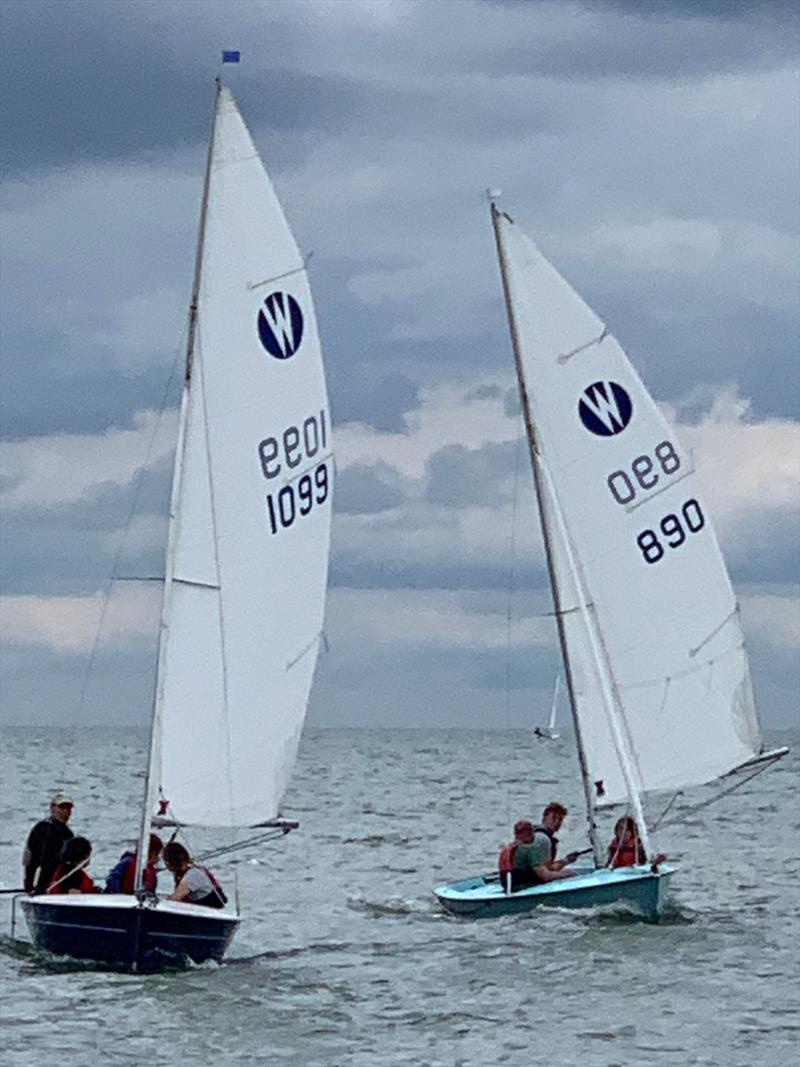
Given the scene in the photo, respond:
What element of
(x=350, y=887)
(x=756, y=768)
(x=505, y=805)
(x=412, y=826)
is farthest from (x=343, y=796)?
(x=756, y=768)

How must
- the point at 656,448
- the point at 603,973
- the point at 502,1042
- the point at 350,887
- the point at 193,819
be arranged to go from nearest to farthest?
1. the point at 502,1042
2. the point at 193,819
3. the point at 603,973
4. the point at 656,448
5. the point at 350,887

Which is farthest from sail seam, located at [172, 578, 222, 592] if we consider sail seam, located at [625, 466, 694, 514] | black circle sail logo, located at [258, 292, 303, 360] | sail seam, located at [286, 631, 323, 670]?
sail seam, located at [625, 466, 694, 514]

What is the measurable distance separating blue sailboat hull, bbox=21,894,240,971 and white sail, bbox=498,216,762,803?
8.22 meters

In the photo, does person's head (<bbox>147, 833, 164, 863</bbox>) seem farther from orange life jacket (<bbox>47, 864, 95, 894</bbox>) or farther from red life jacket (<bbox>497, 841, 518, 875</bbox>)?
red life jacket (<bbox>497, 841, 518, 875</bbox>)

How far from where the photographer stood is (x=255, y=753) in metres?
24.6

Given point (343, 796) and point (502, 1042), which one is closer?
point (502, 1042)

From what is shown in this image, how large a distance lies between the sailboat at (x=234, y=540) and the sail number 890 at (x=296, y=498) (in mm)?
14

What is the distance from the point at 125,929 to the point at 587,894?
7.15 meters

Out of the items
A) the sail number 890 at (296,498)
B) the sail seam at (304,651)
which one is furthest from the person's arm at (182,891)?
the sail number 890 at (296,498)

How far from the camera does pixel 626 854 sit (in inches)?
1182

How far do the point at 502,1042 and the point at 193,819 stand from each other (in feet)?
13.2

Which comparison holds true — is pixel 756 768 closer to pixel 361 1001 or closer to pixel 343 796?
pixel 361 1001

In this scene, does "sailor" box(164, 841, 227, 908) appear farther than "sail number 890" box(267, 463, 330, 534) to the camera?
No

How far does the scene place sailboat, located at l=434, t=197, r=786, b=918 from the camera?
30.2m
